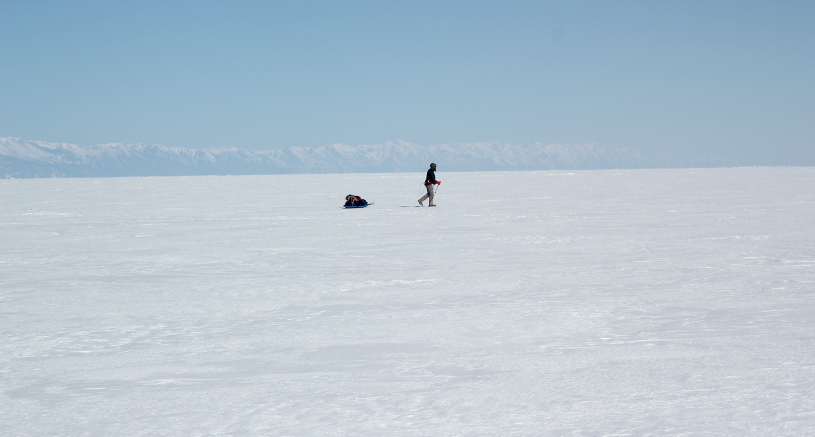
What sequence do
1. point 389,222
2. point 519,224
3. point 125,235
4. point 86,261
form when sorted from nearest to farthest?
1. point 86,261
2. point 125,235
3. point 519,224
4. point 389,222

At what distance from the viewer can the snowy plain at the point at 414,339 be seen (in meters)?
3.83

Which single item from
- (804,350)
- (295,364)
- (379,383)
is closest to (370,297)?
(295,364)

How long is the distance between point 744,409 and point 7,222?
1961 cm

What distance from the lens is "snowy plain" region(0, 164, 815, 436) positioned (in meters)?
3.83

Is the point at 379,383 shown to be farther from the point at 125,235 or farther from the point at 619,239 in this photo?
the point at 125,235

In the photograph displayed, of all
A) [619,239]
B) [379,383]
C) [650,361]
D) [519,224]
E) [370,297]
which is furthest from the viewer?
Result: [519,224]

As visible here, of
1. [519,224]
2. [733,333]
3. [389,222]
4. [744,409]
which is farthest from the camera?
[389,222]

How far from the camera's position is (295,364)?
492cm

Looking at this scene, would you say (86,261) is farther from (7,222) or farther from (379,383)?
(7,222)

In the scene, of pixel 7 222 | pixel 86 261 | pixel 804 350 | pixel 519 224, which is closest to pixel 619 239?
pixel 519 224

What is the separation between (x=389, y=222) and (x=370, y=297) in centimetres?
984

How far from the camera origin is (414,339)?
5605 millimetres

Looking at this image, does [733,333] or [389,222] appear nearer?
[733,333]

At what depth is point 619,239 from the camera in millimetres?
12547
